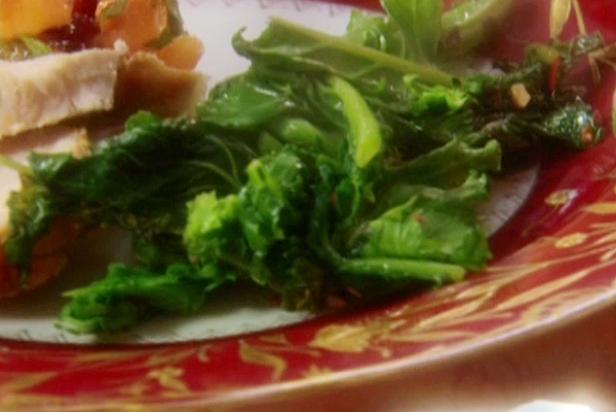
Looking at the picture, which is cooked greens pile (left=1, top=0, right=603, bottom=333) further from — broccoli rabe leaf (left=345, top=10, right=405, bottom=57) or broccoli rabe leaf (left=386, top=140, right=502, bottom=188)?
broccoli rabe leaf (left=345, top=10, right=405, bottom=57)

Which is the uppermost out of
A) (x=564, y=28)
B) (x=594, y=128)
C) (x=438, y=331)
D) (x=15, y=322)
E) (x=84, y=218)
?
(x=564, y=28)

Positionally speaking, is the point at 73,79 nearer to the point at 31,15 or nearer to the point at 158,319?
the point at 31,15

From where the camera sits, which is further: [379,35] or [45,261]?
[379,35]

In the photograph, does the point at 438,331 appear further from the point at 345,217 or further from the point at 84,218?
the point at 84,218

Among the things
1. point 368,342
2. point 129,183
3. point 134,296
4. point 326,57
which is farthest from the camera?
point 326,57

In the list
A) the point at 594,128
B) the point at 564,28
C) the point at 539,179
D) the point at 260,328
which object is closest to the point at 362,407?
the point at 260,328

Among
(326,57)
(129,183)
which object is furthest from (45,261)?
(326,57)

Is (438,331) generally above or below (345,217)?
below

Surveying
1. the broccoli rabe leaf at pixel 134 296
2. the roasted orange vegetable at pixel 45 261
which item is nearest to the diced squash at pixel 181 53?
the roasted orange vegetable at pixel 45 261
